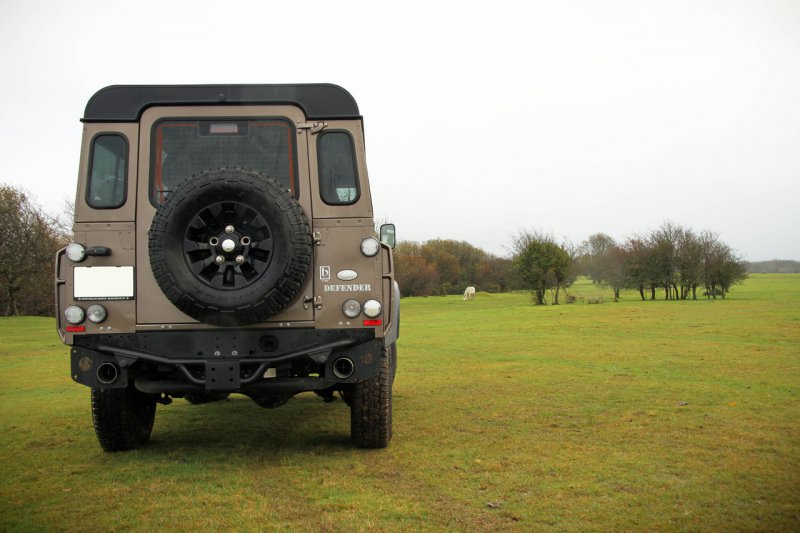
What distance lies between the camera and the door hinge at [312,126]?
20.6ft

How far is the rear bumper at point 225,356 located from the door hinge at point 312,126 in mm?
1718

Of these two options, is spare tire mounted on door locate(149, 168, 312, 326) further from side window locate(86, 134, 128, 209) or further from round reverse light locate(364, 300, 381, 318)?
side window locate(86, 134, 128, 209)

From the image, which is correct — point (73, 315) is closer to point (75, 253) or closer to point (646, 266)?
point (75, 253)

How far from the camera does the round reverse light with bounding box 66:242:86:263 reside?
5.91 m

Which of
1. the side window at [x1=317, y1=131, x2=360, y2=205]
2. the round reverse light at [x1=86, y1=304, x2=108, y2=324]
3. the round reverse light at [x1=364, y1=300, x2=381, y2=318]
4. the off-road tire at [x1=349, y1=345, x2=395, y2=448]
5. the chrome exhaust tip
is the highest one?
the side window at [x1=317, y1=131, x2=360, y2=205]

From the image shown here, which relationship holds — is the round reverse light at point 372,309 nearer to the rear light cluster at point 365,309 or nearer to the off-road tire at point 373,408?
the rear light cluster at point 365,309

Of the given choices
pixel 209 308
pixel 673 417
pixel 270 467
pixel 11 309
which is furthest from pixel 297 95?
pixel 11 309

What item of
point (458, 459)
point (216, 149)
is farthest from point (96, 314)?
point (458, 459)

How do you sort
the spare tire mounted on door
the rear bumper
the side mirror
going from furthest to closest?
the side mirror → the rear bumper → the spare tire mounted on door

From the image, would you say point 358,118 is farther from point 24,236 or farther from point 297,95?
point 24,236

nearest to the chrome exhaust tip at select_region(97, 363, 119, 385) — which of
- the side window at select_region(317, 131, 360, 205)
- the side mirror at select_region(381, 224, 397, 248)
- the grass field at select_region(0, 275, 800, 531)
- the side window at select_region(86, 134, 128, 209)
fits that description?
the grass field at select_region(0, 275, 800, 531)

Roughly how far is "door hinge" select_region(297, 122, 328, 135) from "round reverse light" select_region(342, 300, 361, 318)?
150 centimetres

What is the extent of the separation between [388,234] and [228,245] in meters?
1.98

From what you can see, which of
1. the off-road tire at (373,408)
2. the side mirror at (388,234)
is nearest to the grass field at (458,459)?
the off-road tire at (373,408)
